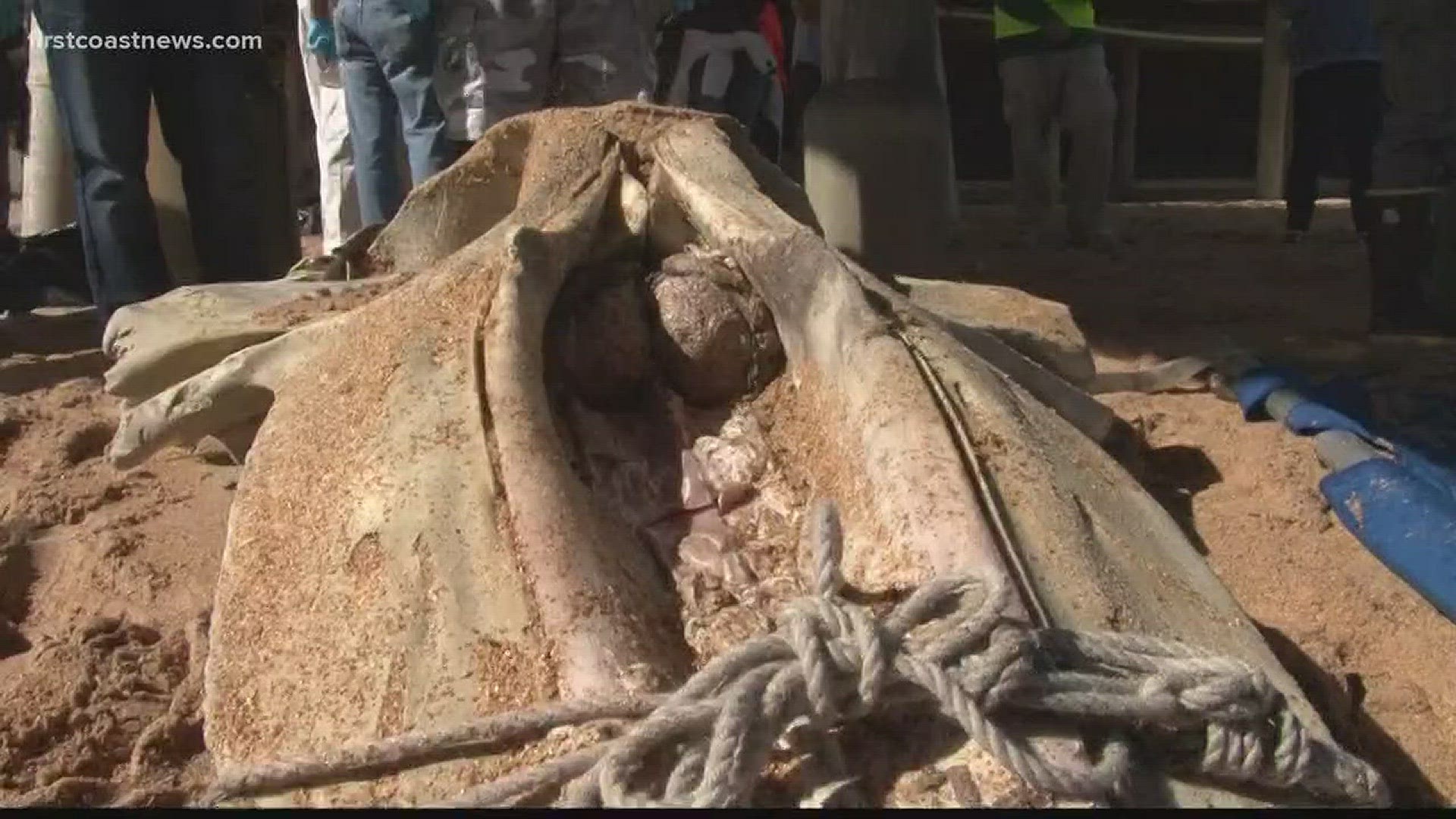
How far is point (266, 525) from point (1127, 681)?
105 cm

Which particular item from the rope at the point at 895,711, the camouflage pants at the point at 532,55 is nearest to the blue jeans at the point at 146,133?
the camouflage pants at the point at 532,55

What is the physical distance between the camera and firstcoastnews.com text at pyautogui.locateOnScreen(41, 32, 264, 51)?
3691 mm

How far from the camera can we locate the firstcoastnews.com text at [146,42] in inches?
145

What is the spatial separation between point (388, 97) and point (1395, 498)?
8.81ft

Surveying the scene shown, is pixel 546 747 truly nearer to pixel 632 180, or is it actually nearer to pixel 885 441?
pixel 885 441

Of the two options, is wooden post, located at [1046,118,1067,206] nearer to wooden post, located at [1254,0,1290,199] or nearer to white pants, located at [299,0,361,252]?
wooden post, located at [1254,0,1290,199]

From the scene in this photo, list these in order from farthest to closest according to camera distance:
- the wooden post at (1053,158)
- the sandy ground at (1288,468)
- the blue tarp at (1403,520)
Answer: the wooden post at (1053,158) < the blue tarp at (1403,520) < the sandy ground at (1288,468)

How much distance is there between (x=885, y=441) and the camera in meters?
1.93

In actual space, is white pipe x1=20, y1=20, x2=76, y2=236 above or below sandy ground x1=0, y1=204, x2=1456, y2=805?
above

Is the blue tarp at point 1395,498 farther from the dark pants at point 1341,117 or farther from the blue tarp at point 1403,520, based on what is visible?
the dark pants at point 1341,117

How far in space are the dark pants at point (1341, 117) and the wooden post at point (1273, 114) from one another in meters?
3.12

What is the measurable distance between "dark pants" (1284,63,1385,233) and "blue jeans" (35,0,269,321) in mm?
3884

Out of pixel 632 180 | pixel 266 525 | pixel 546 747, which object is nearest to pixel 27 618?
pixel 266 525

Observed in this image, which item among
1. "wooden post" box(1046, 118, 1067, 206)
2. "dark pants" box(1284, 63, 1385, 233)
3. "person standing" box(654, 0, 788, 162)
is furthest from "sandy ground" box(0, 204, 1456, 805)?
"wooden post" box(1046, 118, 1067, 206)
